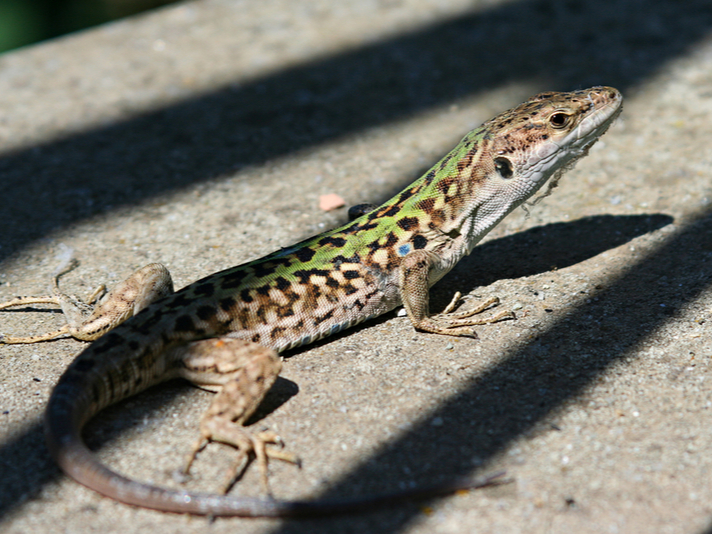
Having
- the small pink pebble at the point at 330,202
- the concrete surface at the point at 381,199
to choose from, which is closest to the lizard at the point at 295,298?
the concrete surface at the point at 381,199

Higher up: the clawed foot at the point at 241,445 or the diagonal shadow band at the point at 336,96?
the diagonal shadow band at the point at 336,96

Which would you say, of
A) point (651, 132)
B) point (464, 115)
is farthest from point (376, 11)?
point (651, 132)

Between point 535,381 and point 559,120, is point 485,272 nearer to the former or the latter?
point 559,120

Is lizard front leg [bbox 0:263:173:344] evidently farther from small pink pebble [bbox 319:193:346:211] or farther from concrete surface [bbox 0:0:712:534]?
small pink pebble [bbox 319:193:346:211]

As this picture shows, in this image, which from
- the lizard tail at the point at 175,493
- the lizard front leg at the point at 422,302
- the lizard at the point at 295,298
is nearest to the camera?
the lizard tail at the point at 175,493

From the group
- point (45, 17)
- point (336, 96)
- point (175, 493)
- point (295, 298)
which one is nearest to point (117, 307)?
point (295, 298)

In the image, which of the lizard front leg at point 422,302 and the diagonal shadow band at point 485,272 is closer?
the diagonal shadow band at point 485,272

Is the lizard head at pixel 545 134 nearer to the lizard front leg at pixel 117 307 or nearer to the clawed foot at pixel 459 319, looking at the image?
the clawed foot at pixel 459 319
